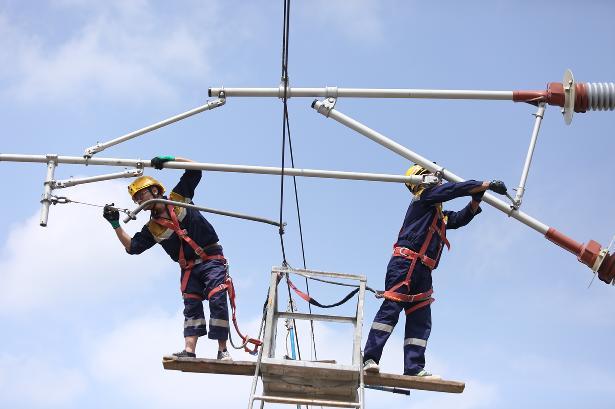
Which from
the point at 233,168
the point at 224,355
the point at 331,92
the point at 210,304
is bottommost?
the point at 224,355

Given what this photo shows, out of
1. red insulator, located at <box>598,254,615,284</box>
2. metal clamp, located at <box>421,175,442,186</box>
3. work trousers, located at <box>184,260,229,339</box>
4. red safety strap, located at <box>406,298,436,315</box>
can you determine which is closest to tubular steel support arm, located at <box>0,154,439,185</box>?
metal clamp, located at <box>421,175,442,186</box>

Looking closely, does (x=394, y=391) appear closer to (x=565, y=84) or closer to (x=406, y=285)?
(x=406, y=285)

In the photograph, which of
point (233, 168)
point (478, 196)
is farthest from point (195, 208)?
point (478, 196)

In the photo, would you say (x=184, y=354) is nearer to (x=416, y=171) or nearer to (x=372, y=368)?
(x=372, y=368)

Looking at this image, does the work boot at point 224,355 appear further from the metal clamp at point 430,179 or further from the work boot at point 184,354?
the metal clamp at point 430,179

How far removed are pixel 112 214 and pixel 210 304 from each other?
131 cm

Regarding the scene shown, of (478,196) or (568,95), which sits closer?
(568,95)

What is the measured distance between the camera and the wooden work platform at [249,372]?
8.61 metres

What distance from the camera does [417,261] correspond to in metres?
9.36

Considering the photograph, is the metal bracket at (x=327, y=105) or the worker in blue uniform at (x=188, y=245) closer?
the metal bracket at (x=327, y=105)

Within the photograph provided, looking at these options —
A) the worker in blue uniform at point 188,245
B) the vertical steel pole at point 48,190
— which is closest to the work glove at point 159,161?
the worker in blue uniform at point 188,245

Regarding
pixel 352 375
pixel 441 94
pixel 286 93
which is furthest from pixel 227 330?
pixel 441 94

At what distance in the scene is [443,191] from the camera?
9.12 meters

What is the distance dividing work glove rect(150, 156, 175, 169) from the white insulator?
13.2 ft
